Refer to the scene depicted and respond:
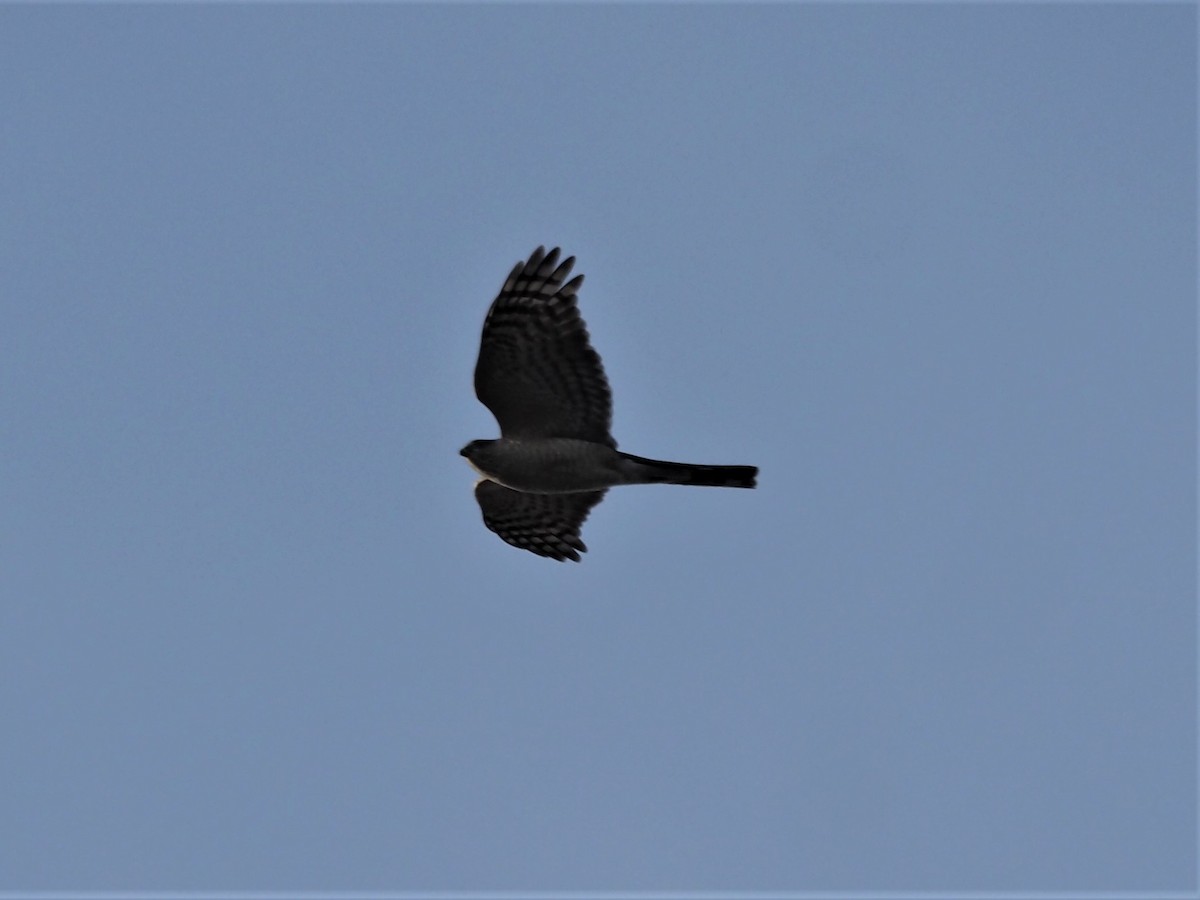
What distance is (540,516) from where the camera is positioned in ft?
57.8

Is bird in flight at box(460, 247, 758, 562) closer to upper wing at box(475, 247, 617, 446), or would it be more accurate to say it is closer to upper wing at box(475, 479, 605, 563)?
upper wing at box(475, 247, 617, 446)

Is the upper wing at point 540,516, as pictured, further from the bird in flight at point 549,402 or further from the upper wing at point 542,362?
the upper wing at point 542,362

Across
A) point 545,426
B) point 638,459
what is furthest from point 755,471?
point 545,426

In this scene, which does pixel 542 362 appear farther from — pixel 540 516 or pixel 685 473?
pixel 540 516

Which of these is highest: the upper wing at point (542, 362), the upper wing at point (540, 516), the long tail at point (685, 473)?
the upper wing at point (542, 362)

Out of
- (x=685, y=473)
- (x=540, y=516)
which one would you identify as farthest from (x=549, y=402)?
(x=540, y=516)

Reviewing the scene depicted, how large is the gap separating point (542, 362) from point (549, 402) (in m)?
0.48

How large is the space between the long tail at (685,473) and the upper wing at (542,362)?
0.39 metres

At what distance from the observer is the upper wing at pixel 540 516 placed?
686 inches

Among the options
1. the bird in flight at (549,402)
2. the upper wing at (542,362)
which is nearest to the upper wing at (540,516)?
the bird in flight at (549,402)

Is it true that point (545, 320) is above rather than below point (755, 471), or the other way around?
above

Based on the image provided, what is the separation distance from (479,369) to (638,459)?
6.24ft

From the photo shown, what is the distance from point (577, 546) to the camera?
17.5 m

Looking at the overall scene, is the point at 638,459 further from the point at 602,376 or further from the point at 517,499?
the point at 517,499
